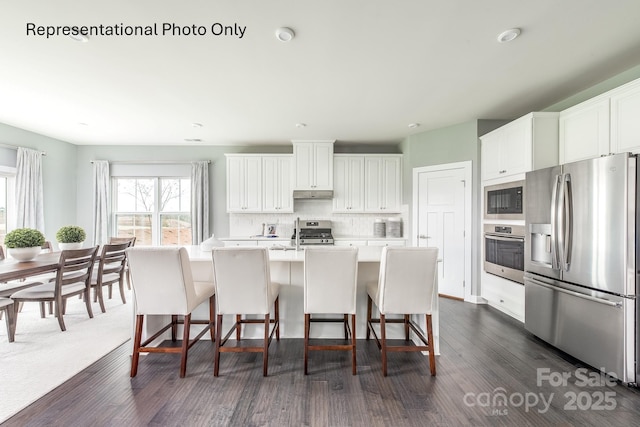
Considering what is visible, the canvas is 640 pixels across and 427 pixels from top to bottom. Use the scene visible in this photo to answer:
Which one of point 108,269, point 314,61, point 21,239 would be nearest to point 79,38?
point 314,61

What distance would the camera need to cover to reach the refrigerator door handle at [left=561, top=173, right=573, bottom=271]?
2229mm

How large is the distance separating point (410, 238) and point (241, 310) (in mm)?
3413

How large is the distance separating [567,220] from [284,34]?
9.20 feet

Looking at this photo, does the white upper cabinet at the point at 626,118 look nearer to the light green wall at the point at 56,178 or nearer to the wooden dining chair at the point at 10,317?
the wooden dining chair at the point at 10,317

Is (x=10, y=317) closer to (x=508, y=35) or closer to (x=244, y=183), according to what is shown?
(x=244, y=183)

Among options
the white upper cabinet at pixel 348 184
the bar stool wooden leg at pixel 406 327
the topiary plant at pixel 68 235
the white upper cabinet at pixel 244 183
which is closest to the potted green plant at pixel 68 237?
the topiary plant at pixel 68 235

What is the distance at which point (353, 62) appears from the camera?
236 centimetres

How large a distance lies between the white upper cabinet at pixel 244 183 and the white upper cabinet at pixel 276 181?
0.12 meters

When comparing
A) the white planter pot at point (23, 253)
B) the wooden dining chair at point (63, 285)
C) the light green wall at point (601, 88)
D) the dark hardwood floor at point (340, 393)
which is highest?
the light green wall at point (601, 88)

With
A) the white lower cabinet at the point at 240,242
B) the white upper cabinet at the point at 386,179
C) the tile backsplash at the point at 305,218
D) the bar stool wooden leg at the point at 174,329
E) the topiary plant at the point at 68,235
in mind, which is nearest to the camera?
the bar stool wooden leg at the point at 174,329

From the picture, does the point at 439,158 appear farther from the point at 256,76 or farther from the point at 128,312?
the point at 128,312

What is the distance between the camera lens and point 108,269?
3602mm

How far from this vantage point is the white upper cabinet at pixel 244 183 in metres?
5.00

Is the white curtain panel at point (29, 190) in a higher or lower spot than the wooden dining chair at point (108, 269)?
higher
